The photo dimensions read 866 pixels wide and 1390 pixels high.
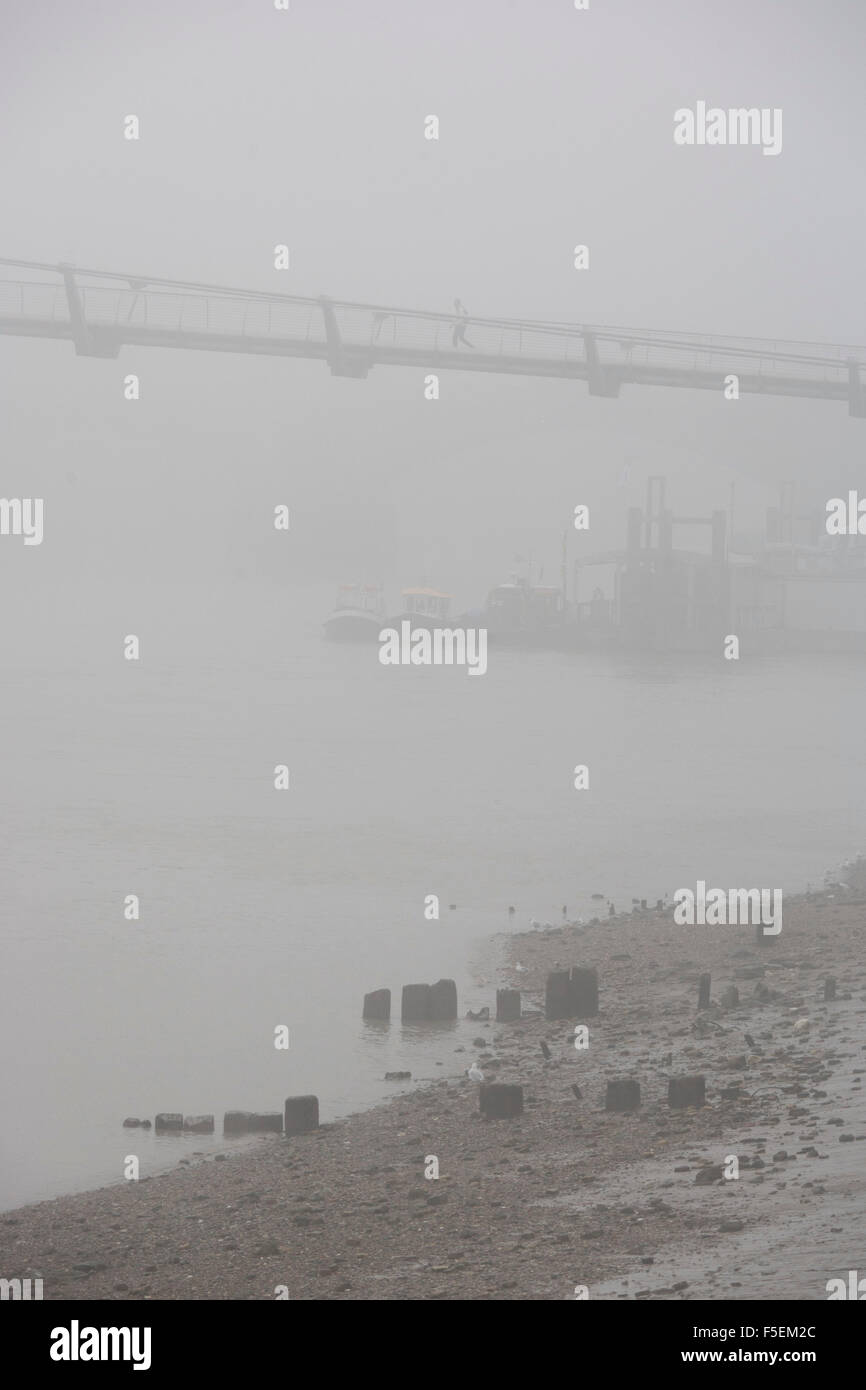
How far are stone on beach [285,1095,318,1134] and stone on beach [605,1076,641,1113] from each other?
1741 millimetres

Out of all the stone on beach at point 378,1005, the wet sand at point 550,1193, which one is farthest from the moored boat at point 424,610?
the wet sand at point 550,1193

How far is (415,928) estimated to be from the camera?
57.4 ft

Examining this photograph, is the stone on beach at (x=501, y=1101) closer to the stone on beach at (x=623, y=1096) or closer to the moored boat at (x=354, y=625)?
the stone on beach at (x=623, y=1096)

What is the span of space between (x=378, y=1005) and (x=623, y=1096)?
4.29 metres

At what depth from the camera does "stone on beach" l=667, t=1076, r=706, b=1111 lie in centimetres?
896

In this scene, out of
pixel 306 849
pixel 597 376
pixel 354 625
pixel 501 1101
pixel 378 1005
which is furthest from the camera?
pixel 354 625

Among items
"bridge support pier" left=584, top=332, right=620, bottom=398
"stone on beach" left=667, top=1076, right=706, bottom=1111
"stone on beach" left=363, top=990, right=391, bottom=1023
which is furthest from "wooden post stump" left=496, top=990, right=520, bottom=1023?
"bridge support pier" left=584, top=332, right=620, bottom=398

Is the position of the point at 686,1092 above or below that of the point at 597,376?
below

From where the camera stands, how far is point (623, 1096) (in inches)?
360

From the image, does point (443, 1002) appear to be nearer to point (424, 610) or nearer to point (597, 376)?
point (597, 376)

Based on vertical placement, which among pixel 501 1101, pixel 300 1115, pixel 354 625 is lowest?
pixel 300 1115

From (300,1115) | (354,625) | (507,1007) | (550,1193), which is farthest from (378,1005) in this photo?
(354,625)
